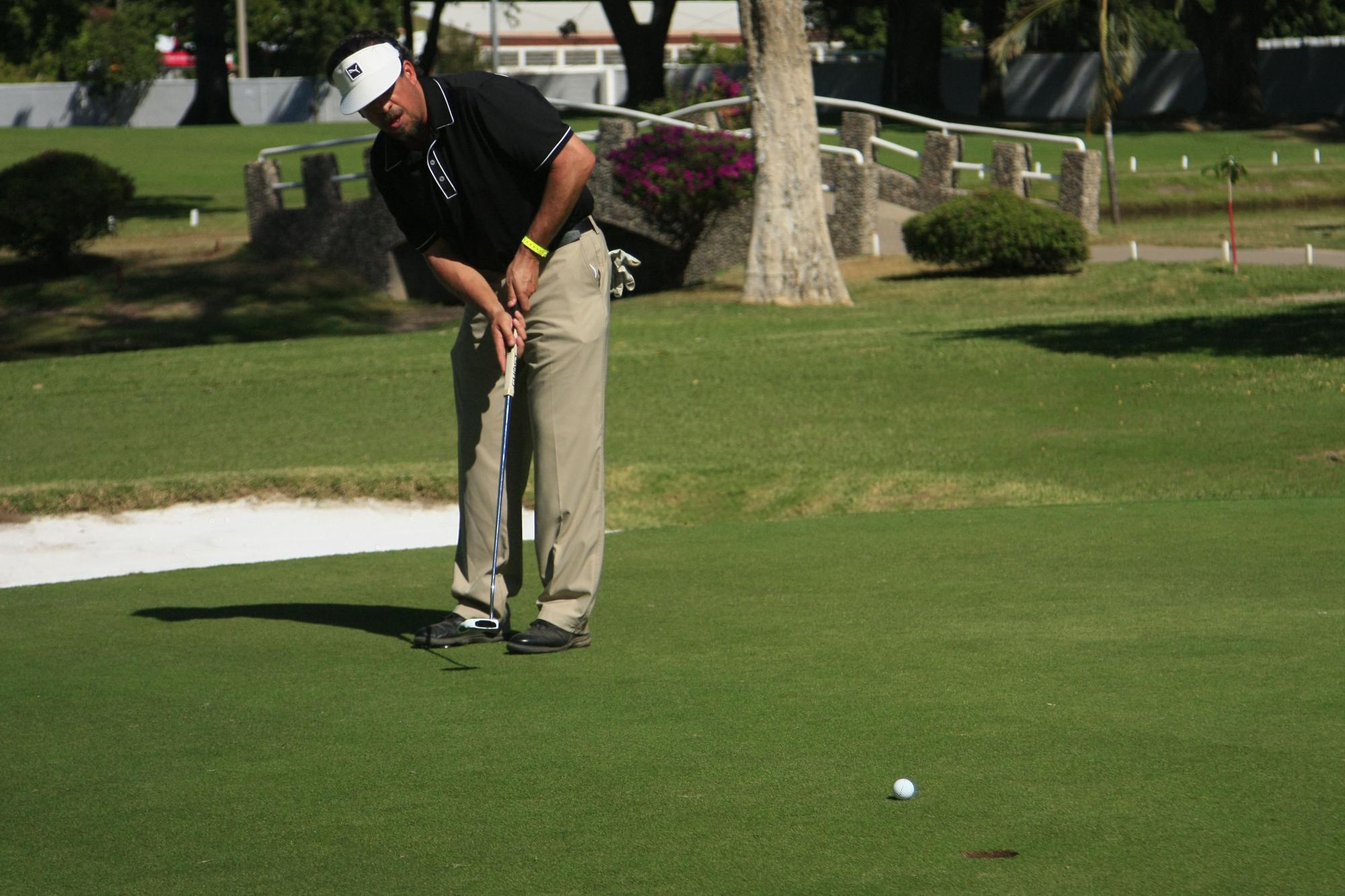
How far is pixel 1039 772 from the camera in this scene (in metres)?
3.65

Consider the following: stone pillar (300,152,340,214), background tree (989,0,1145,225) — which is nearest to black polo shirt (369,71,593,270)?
background tree (989,0,1145,225)

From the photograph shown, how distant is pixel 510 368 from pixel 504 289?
0.86 feet

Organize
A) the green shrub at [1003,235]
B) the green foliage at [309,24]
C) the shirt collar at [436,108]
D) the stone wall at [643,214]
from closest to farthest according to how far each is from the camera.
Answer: the shirt collar at [436,108] < the green shrub at [1003,235] < the stone wall at [643,214] < the green foliage at [309,24]

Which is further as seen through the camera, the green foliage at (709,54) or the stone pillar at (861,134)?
the green foliage at (709,54)

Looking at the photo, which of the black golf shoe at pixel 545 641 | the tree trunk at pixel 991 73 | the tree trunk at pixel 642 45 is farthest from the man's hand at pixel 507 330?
the tree trunk at pixel 991 73

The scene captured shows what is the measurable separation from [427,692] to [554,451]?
1.01 meters

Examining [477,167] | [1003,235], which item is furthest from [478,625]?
[1003,235]

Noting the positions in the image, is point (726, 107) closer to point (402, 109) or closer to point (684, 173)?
point (684, 173)

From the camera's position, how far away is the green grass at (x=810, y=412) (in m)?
11.1

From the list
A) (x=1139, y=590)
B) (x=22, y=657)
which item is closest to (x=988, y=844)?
(x=1139, y=590)

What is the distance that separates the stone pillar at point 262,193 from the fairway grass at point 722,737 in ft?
84.7

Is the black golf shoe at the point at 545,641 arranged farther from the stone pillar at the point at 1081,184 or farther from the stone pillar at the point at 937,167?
the stone pillar at the point at 937,167

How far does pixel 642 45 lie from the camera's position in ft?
164

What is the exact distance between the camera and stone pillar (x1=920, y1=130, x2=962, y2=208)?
1177 inches
